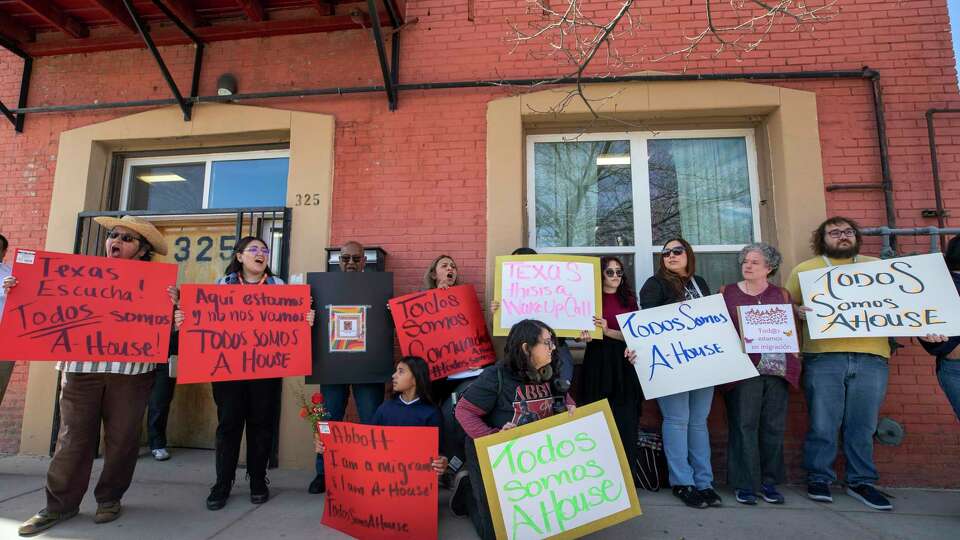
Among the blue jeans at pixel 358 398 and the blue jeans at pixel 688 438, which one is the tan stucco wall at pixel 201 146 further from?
the blue jeans at pixel 688 438

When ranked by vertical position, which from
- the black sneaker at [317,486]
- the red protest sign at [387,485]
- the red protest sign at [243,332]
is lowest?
the black sneaker at [317,486]

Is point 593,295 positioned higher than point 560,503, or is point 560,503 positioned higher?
point 593,295

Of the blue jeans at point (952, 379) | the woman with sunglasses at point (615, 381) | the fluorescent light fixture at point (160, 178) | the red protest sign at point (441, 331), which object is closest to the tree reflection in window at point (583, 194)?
the woman with sunglasses at point (615, 381)

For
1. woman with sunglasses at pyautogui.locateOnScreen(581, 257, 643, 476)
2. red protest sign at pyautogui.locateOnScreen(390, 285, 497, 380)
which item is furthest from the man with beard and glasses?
red protest sign at pyautogui.locateOnScreen(390, 285, 497, 380)

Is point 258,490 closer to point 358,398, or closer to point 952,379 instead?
point 358,398

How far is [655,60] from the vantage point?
A: 15.6 ft

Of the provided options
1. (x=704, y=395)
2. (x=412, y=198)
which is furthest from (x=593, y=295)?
(x=412, y=198)

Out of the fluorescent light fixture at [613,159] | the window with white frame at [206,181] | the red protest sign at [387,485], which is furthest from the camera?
the window with white frame at [206,181]

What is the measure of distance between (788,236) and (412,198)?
3.48m

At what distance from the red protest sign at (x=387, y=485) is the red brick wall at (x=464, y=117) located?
6.06ft

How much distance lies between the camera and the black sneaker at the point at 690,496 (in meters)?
3.55

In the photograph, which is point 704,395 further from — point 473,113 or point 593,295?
point 473,113

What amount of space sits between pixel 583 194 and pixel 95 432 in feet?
14.7

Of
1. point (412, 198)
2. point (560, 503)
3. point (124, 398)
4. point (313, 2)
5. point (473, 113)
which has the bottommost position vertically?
point (560, 503)
